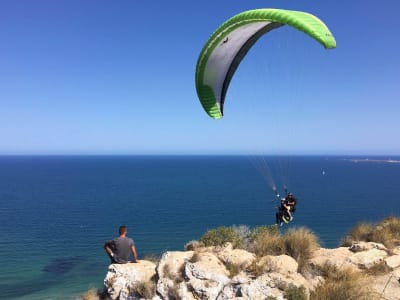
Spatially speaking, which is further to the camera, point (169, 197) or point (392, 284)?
point (169, 197)

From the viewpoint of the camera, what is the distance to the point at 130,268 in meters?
9.68

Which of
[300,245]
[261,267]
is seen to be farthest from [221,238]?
[261,267]

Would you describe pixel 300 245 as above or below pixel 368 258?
above

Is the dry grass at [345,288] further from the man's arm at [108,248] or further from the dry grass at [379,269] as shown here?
the man's arm at [108,248]

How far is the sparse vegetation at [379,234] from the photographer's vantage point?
37.3 feet

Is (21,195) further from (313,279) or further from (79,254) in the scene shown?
(313,279)

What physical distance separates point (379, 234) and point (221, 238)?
18.4ft

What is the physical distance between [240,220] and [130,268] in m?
38.0

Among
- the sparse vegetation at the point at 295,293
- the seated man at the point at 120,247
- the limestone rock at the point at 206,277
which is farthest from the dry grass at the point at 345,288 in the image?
the seated man at the point at 120,247

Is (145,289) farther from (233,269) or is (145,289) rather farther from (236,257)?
(236,257)

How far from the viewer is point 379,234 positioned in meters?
11.7

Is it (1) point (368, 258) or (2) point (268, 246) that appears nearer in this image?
(1) point (368, 258)

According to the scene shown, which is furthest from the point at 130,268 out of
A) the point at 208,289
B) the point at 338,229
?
the point at 338,229

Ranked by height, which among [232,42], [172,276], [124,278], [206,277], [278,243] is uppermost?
[232,42]
